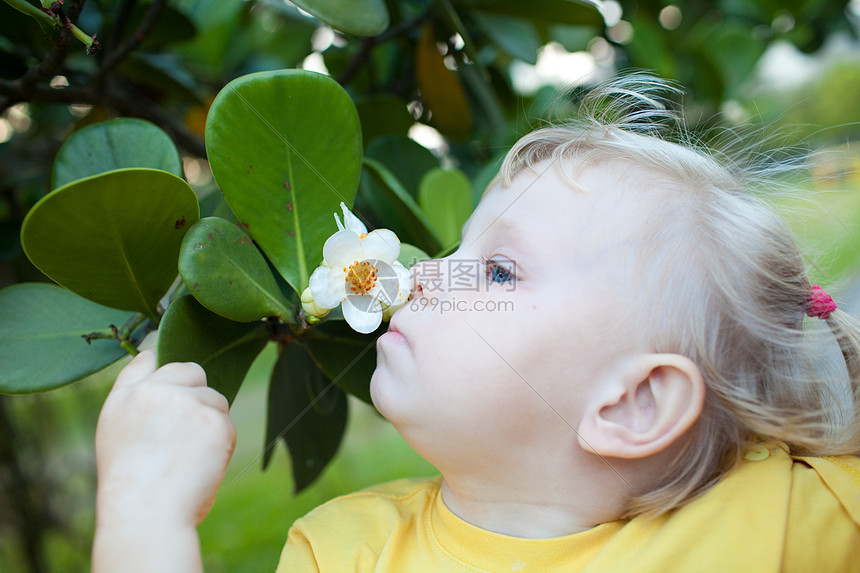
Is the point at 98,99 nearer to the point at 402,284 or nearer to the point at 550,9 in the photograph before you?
the point at 402,284

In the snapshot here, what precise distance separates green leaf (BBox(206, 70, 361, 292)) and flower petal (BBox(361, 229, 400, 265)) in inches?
2.3

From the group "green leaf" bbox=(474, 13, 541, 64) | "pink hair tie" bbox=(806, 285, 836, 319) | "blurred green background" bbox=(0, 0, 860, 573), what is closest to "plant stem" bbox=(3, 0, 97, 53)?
"blurred green background" bbox=(0, 0, 860, 573)

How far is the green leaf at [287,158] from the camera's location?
0.76 m

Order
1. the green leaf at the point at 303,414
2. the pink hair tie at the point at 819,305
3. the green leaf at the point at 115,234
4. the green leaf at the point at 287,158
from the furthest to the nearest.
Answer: the green leaf at the point at 303,414 → the pink hair tie at the point at 819,305 → the green leaf at the point at 287,158 → the green leaf at the point at 115,234

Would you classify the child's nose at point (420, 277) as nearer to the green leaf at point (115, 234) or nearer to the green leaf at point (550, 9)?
the green leaf at point (115, 234)

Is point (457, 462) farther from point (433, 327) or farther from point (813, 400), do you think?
point (813, 400)

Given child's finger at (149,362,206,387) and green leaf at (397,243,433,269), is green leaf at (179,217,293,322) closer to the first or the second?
child's finger at (149,362,206,387)

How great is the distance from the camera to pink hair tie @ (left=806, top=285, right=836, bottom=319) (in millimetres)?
894

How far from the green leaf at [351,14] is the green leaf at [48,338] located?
0.46 meters

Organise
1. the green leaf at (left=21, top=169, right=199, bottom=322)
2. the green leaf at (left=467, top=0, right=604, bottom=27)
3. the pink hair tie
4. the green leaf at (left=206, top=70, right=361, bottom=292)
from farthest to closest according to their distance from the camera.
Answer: the green leaf at (left=467, top=0, right=604, bottom=27) → the pink hair tie → the green leaf at (left=206, top=70, right=361, bottom=292) → the green leaf at (left=21, top=169, right=199, bottom=322)

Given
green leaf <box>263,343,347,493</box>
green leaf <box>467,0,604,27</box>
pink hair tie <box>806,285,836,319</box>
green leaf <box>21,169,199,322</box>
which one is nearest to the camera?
green leaf <box>21,169,199,322</box>

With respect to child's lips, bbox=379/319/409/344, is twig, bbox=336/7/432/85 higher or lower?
higher

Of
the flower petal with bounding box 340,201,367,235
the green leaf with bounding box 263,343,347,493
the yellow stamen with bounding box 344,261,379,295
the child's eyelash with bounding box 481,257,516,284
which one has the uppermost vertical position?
the child's eyelash with bounding box 481,257,516,284

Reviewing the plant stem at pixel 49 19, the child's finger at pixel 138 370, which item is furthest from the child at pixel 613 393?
the plant stem at pixel 49 19
